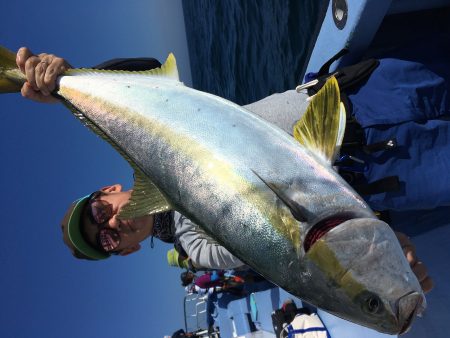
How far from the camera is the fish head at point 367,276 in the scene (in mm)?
1222

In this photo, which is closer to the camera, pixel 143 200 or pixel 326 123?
pixel 326 123

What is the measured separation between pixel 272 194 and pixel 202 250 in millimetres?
906

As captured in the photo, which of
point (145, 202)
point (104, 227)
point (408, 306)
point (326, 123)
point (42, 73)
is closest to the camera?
point (408, 306)

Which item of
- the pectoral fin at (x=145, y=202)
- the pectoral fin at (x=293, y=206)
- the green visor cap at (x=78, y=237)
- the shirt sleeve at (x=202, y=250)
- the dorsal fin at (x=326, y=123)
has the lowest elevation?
the green visor cap at (x=78, y=237)

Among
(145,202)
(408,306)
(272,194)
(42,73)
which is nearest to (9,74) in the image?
(42,73)

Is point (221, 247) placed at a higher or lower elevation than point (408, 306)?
lower

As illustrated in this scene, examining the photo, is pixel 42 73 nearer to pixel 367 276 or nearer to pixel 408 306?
pixel 367 276

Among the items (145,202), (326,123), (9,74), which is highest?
(9,74)

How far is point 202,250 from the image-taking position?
86.8 inches

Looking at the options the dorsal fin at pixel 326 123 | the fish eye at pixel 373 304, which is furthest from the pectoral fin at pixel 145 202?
the fish eye at pixel 373 304

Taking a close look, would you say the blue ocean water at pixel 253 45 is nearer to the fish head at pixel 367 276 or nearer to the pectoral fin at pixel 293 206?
the pectoral fin at pixel 293 206

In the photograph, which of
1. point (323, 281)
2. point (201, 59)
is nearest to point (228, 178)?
point (323, 281)

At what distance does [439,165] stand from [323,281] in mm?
1152

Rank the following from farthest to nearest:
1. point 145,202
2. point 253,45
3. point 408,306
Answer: point 253,45
point 145,202
point 408,306
